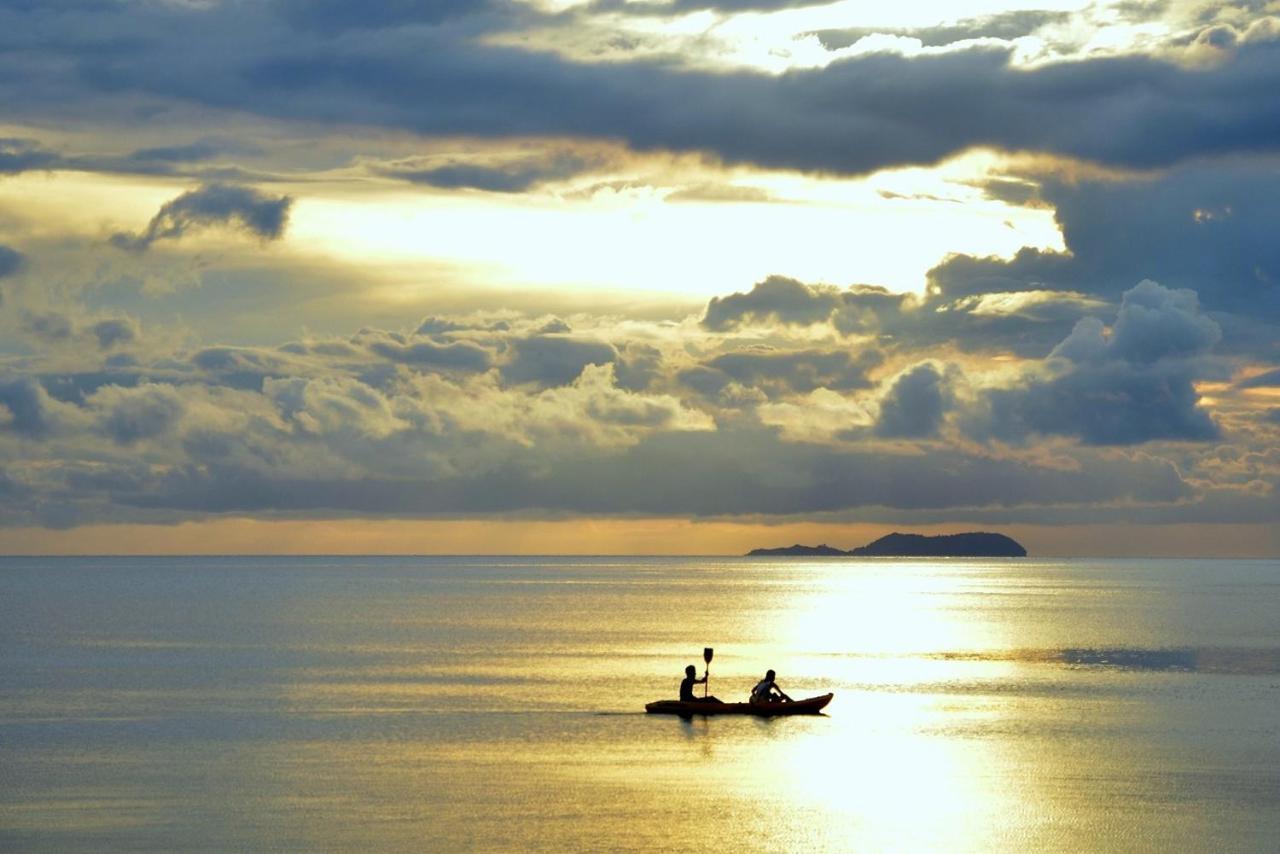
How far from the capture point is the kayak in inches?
2830

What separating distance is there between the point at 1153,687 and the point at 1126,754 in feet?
95.1

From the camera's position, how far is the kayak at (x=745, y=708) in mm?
71875

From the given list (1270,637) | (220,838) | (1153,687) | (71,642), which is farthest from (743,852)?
(1270,637)

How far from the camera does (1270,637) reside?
449 feet

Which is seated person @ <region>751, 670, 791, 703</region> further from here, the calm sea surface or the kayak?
the calm sea surface

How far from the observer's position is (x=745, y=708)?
72.6 meters

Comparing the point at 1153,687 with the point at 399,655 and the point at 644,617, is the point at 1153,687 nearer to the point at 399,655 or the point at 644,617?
the point at 399,655

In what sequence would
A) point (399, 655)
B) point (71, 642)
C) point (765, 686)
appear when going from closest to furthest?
point (765, 686) < point (399, 655) < point (71, 642)

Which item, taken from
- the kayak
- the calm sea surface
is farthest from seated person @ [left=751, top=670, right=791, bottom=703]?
the calm sea surface

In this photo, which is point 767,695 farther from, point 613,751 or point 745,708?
point 613,751

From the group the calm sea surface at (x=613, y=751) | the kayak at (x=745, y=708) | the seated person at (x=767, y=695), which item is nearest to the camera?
the calm sea surface at (x=613, y=751)

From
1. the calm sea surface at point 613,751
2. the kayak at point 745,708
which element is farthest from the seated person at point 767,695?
the calm sea surface at point 613,751

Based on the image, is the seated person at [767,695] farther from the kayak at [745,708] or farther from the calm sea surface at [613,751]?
the calm sea surface at [613,751]

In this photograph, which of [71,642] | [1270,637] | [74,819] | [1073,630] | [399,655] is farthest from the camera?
[1073,630]
